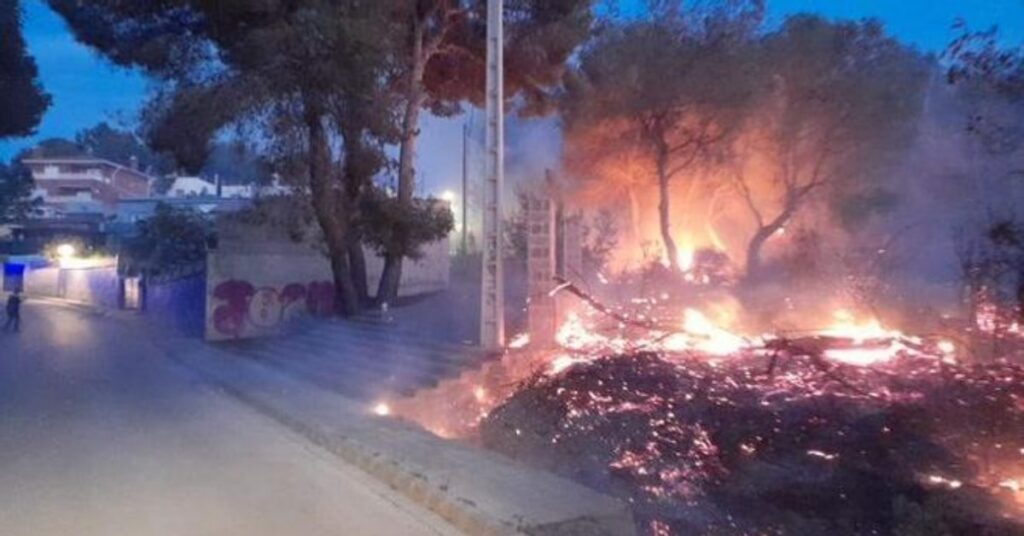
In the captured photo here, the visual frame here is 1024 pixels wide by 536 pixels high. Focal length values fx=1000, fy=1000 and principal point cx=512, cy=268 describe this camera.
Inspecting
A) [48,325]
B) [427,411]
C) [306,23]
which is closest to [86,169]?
[48,325]

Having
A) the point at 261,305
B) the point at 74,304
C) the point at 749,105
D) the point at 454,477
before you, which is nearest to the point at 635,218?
the point at 749,105

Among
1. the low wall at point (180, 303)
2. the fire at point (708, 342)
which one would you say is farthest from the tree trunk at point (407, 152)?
the fire at point (708, 342)

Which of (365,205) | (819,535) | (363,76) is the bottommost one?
(819,535)

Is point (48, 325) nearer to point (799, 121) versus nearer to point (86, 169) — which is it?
point (799, 121)

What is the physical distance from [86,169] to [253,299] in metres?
61.9

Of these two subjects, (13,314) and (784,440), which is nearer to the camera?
(784,440)

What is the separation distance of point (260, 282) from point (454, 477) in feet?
68.2

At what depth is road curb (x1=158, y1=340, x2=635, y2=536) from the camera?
824cm

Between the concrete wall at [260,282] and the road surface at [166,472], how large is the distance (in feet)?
30.7

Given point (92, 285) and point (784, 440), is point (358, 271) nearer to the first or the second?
point (784, 440)

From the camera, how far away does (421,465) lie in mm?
10695

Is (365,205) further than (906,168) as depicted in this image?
No

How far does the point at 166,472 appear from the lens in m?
10.6

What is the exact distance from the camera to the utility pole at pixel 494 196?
17.9 metres
